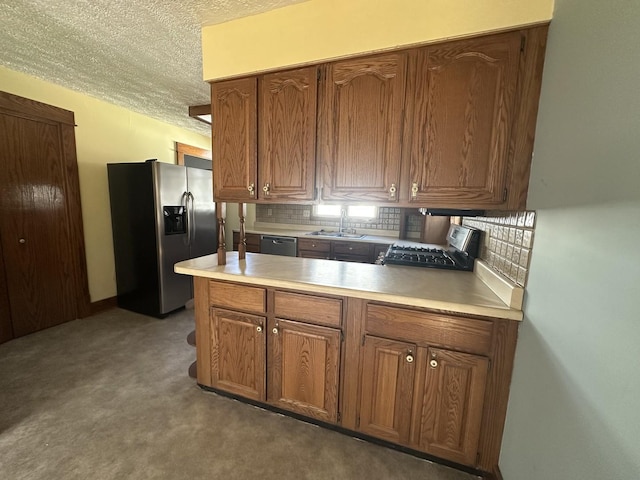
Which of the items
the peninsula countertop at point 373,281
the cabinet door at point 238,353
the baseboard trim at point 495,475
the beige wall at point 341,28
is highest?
the beige wall at point 341,28

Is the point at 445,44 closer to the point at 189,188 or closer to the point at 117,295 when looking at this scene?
the point at 189,188

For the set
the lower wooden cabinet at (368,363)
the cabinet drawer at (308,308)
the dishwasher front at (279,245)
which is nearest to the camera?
the lower wooden cabinet at (368,363)

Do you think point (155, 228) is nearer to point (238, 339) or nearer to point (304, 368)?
point (238, 339)

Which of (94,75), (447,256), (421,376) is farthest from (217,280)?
(94,75)

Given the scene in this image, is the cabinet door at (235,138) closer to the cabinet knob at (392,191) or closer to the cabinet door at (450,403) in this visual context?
the cabinet knob at (392,191)

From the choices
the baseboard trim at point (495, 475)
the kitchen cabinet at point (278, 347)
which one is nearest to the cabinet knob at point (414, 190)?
the kitchen cabinet at point (278, 347)

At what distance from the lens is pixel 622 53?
2.22 ft

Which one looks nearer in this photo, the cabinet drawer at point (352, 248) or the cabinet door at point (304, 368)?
the cabinet door at point (304, 368)

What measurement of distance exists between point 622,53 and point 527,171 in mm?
598

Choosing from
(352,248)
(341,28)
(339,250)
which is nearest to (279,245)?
(339,250)

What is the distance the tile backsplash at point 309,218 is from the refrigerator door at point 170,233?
153 cm

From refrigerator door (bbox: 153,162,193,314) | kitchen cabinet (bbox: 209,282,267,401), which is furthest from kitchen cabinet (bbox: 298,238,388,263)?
kitchen cabinet (bbox: 209,282,267,401)

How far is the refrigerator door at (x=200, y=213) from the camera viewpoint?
324 cm

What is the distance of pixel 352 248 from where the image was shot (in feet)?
10.6
